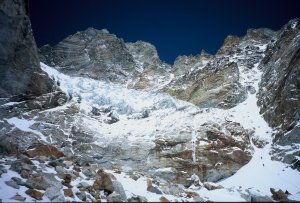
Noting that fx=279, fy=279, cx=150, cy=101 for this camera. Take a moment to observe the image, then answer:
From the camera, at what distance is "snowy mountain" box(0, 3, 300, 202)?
46.0 ft

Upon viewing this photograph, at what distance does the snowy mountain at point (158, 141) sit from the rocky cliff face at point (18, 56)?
1.09 m

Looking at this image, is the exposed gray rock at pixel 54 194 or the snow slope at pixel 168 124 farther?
the snow slope at pixel 168 124

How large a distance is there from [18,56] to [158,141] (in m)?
19.4

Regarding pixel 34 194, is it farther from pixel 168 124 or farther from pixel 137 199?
pixel 168 124

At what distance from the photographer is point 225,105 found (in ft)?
131

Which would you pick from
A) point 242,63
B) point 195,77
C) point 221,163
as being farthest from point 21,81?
point 242,63

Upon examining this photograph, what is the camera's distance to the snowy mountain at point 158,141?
46.0ft

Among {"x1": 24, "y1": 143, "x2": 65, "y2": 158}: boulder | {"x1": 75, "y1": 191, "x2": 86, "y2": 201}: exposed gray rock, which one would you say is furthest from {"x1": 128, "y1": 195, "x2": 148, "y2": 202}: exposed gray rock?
{"x1": 24, "y1": 143, "x2": 65, "y2": 158}: boulder

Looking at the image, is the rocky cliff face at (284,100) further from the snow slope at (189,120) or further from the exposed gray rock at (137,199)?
the exposed gray rock at (137,199)

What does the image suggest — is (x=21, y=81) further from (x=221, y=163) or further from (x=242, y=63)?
(x=242, y=63)

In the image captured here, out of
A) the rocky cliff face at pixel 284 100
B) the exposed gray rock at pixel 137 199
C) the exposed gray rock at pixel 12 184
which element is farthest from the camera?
the rocky cliff face at pixel 284 100

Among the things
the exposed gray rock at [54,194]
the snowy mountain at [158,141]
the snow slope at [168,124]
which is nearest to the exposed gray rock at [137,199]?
the snowy mountain at [158,141]

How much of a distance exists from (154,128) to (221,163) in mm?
8522

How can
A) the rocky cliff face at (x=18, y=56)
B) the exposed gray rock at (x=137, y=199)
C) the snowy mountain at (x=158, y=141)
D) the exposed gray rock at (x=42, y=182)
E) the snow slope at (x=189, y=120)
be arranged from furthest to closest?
the rocky cliff face at (x=18, y=56), the snow slope at (x=189, y=120), the snowy mountain at (x=158, y=141), the exposed gray rock at (x=42, y=182), the exposed gray rock at (x=137, y=199)
